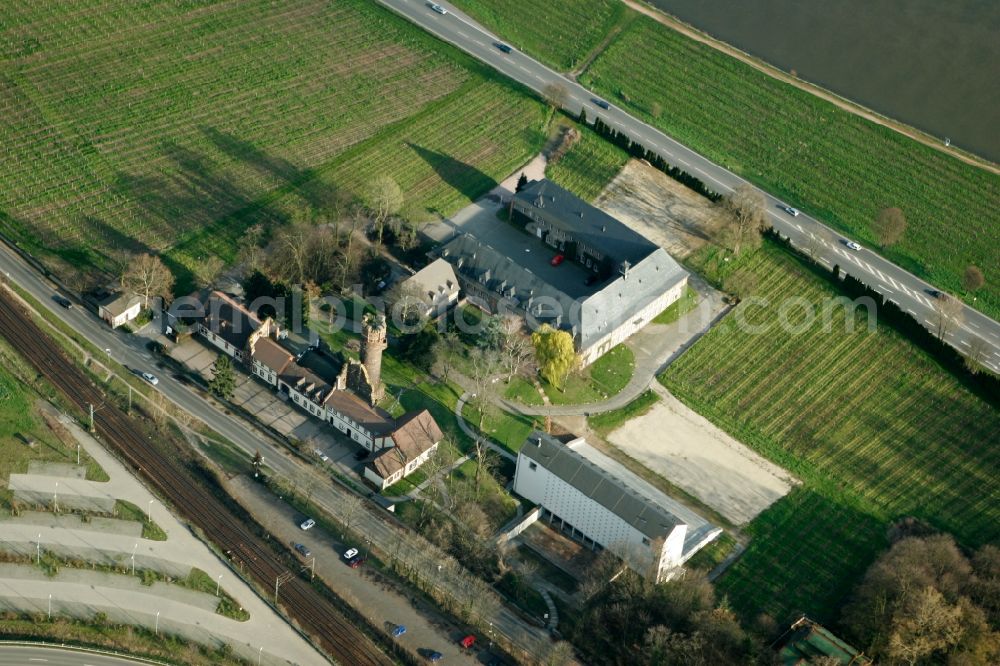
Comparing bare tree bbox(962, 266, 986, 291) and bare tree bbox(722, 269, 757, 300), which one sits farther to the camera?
bare tree bbox(962, 266, 986, 291)

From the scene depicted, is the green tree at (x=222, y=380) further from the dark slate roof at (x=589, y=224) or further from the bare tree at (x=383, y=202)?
the dark slate roof at (x=589, y=224)

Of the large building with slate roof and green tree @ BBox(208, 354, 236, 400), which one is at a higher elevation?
the large building with slate roof

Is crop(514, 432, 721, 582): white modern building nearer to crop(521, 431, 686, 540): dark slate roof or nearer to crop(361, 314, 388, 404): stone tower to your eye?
crop(521, 431, 686, 540): dark slate roof

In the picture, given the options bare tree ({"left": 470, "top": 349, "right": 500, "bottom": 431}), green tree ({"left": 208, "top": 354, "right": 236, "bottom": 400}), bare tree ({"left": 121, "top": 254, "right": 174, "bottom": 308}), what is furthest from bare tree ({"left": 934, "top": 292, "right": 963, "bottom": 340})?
bare tree ({"left": 121, "top": 254, "right": 174, "bottom": 308})

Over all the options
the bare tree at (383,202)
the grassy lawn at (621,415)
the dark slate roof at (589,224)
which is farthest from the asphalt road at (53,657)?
the dark slate roof at (589,224)

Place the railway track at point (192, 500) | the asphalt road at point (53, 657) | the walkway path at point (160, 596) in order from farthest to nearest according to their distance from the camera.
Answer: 1. the railway track at point (192, 500)
2. the walkway path at point (160, 596)
3. the asphalt road at point (53, 657)

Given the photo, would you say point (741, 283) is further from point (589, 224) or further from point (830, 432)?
point (830, 432)

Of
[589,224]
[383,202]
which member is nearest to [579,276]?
[589,224]
